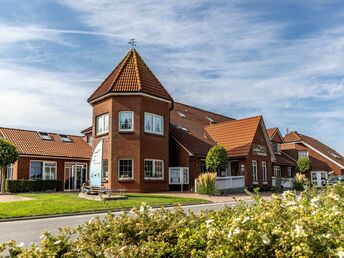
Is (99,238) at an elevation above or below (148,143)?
below

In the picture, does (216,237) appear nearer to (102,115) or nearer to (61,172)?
(102,115)

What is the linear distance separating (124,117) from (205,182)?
7428 millimetres

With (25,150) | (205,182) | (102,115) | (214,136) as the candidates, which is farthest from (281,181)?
(25,150)

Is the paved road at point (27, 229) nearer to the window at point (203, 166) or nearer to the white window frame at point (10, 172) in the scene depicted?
the window at point (203, 166)

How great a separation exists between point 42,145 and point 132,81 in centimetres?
1222

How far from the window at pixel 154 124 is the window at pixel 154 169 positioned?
2.27 m

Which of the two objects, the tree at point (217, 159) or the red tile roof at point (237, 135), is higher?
the red tile roof at point (237, 135)

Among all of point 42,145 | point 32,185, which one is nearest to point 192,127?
point 42,145

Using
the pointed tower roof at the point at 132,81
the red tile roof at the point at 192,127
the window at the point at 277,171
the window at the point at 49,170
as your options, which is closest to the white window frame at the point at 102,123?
the pointed tower roof at the point at 132,81

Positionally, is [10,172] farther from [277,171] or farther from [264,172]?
[277,171]

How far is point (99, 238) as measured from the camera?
5.14 metres

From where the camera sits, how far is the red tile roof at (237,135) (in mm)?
A: 32375

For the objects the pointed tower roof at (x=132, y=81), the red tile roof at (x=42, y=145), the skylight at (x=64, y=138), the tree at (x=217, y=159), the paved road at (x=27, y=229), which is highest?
the pointed tower roof at (x=132, y=81)

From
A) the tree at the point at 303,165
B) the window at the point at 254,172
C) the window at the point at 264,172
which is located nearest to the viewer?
the window at the point at 254,172
